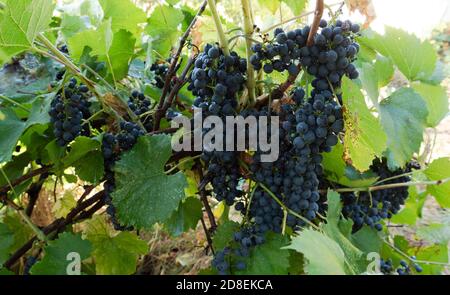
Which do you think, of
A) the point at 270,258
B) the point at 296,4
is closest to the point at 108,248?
the point at 270,258

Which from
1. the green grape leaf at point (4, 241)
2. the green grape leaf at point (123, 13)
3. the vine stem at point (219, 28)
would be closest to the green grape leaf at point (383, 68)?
the vine stem at point (219, 28)

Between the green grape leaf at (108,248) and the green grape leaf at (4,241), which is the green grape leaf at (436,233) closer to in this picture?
the green grape leaf at (108,248)

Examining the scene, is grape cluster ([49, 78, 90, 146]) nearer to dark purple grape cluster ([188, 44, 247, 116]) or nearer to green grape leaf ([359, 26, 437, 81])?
dark purple grape cluster ([188, 44, 247, 116])

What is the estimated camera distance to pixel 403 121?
0.64 m

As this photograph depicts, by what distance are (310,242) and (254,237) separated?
7.8 inches

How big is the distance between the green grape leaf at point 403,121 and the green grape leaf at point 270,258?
8.8 inches

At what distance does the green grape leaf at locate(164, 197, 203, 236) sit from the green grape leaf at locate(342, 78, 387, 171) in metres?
0.32

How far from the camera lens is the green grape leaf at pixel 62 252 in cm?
77

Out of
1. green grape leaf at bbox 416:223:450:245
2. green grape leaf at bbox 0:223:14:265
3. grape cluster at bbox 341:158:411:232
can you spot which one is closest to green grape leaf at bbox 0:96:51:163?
green grape leaf at bbox 0:223:14:265

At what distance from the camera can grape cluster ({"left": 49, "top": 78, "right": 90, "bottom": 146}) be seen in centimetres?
73

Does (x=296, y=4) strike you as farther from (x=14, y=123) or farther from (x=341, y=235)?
(x=14, y=123)

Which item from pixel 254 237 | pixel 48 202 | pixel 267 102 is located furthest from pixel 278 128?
pixel 48 202
